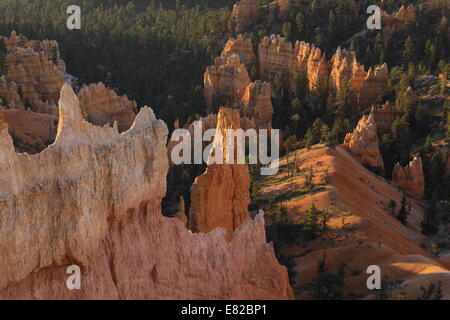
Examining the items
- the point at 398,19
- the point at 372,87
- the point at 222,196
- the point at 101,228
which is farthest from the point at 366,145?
the point at 101,228

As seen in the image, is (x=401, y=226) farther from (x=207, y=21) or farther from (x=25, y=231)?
(x=207, y=21)

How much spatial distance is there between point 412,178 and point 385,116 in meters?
7.92

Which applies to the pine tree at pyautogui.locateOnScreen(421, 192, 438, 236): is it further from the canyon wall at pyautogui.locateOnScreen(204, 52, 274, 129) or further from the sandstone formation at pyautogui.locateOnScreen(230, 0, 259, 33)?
the sandstone formation at pyautogui.locateOnScreen(230, 0, 259, 33)

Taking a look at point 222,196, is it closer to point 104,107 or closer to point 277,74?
point 104,107

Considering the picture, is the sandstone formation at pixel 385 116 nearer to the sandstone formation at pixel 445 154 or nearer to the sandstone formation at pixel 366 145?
the sandstone formation at pixel 366 145

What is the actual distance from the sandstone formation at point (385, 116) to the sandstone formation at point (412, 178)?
623 cm

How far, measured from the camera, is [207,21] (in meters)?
86.0

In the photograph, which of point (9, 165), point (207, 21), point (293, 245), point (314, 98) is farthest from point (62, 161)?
point (207, 21)

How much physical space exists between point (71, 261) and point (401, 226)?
26.3 m

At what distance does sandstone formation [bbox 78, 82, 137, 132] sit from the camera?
53.4m

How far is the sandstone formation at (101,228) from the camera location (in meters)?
16.0

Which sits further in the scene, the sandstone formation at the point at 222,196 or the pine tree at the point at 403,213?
the pine tree at the point at 403,213

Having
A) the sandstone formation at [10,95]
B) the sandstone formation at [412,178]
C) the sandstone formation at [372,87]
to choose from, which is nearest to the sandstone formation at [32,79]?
the sandstone formation at [10,95]

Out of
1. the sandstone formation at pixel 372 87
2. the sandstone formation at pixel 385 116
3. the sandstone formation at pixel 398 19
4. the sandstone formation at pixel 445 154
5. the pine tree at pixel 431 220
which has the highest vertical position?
the sandstone formation at pixel 398 19
